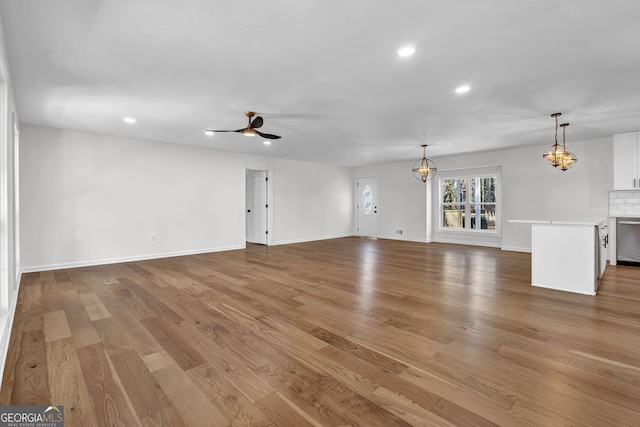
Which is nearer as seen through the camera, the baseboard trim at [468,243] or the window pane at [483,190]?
the baseboard trim at [468,243]

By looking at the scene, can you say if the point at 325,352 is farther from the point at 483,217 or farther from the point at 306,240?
the point at 483,217

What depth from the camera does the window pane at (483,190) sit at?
778 centimetres

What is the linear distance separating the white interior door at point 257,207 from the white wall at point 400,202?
374 centimetres

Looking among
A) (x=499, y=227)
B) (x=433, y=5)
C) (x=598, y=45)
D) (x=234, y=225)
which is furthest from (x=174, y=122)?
(x=499, y=227)

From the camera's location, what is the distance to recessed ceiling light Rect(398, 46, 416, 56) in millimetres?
2562

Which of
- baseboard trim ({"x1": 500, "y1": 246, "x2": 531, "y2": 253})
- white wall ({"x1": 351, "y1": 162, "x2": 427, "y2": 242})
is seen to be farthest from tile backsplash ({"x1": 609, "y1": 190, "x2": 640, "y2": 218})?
white wall ({"x1": 351, "y1": 162, "x2": 427, "y2": 242})

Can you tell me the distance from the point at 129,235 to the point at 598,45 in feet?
23.5

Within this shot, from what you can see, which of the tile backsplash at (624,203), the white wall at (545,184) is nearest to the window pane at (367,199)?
the white wall at (545,184)

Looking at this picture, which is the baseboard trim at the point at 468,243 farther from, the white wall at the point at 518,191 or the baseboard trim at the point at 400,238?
the baseboard trim at the point at 400,238

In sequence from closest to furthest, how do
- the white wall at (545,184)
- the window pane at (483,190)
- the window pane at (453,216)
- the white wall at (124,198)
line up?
the white wall at (124,198), the white wall at (545,184), the window pane at (483,190), the window pane at (453,216)

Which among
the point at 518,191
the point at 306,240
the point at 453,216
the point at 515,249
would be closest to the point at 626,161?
the point at 518,191

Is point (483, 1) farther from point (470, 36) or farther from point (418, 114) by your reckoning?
point (418, 114)

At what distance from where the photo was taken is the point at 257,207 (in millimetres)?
8562

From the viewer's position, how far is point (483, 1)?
1.97 m
